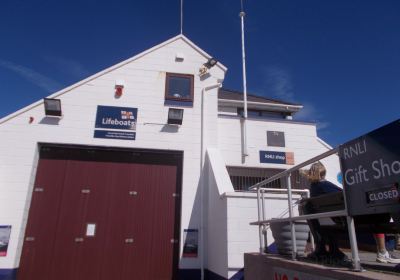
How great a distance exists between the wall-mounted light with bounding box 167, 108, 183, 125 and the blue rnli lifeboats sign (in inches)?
43.7

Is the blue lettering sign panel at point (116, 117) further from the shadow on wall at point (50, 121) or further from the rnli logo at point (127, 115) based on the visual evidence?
the shadow on wall at point (50, 121)

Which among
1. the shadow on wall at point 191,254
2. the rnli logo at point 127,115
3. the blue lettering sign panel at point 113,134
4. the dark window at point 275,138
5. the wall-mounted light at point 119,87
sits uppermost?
the wall-mounted light at point 119,87

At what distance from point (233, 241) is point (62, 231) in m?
4.87

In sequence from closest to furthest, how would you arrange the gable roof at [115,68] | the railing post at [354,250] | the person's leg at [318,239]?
the railing post at [354,250]
the person's leg at [318,239]
the gable roof at [115,68]

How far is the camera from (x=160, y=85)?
9.96 meters

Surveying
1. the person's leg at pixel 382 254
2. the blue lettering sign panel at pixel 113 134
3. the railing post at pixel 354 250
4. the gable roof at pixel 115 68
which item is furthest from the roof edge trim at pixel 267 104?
the railing post at pixel 354 250

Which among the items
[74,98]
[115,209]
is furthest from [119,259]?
[74,98]

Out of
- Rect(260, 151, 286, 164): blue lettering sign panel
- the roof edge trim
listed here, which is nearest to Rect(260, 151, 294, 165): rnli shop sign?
Rect(260, 151, 286, 164): blue lettering sign panel

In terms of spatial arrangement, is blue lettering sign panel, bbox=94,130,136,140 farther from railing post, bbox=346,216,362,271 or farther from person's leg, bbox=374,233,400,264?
railing post, bbox=346,216,362,271

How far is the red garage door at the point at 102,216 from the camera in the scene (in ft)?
26.4

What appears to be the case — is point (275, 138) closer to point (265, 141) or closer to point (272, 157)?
point (265, 141)

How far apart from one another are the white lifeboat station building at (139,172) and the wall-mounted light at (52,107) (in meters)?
0.04

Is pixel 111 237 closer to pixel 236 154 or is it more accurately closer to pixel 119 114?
pixel 119 114

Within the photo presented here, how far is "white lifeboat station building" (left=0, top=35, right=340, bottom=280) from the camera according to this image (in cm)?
795
